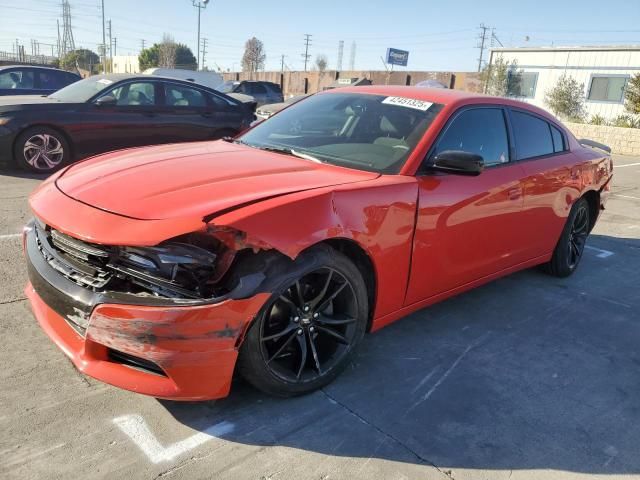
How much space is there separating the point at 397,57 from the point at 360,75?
14727 millimetres

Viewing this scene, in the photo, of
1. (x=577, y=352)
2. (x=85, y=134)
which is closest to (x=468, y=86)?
(x=85, y=134)

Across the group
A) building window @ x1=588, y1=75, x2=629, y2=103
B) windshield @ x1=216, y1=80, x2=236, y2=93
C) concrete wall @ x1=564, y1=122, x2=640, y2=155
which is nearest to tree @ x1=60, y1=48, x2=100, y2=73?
windshield @ x1=216, y1=80, x2=236, y2=93

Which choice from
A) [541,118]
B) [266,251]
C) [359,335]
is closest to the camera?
[266,251]

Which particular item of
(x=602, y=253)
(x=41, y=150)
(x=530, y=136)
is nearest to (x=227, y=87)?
(x=41, y=150)

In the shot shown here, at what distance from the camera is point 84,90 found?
315 inches

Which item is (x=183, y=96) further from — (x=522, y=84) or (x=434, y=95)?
(x=522, y=84)

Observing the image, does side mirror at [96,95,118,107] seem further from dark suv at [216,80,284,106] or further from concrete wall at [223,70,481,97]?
concrete wall at [223,70,481,97]

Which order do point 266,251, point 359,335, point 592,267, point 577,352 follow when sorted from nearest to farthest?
1. point 266,251
2. point 359,335
3. point 577,352
4. point 592,267

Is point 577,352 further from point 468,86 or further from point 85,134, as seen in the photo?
point 468,86

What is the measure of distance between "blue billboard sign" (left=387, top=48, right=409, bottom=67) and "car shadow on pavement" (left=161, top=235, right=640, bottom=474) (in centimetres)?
4735

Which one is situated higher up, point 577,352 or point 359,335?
point 359,335

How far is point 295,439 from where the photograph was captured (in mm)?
2426

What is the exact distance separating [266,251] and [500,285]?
9.56ft

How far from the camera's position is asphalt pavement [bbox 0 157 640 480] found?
88.9 inches
